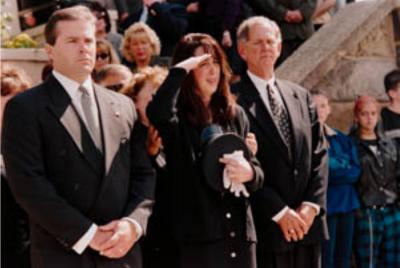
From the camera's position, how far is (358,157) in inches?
207

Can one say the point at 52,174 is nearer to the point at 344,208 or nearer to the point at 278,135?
the point at 278,135

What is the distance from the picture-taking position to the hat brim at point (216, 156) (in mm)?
3822

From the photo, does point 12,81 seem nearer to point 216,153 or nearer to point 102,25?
point 216,153

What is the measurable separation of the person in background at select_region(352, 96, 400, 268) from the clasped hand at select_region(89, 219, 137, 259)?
2.37m

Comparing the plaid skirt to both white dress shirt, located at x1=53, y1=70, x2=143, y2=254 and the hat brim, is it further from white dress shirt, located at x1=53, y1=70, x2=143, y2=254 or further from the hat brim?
white dress shirt, located at x1=53, y1=70, x2=143, y2=254

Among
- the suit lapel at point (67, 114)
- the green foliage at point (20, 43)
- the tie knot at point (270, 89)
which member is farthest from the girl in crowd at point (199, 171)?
the green foliage at point (20, 43)

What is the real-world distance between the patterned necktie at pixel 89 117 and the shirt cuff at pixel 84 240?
0.37 metres

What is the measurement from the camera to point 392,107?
226 inches

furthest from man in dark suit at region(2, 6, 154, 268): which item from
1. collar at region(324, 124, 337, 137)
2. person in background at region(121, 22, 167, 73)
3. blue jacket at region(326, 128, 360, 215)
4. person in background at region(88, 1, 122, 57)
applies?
person in background at region(88, 1, 122, 57)

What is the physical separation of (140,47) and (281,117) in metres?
1.94

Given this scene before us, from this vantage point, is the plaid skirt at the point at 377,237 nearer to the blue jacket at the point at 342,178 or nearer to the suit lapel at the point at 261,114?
the blue jacket at the point at 342,178

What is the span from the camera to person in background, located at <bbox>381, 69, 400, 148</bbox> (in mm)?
5645

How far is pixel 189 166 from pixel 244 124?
43 cm

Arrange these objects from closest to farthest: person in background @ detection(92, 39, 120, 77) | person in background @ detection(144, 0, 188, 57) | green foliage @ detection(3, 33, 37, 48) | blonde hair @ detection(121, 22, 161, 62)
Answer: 1. person in background @ detection(92, 39, 120, 77)
2. blonde hair @ detection(121, 22, 161, 62)
3. person in background @ detection(144, 0, 188, 57)
4. green foliage @ detection(3, 33, 37, 48)
